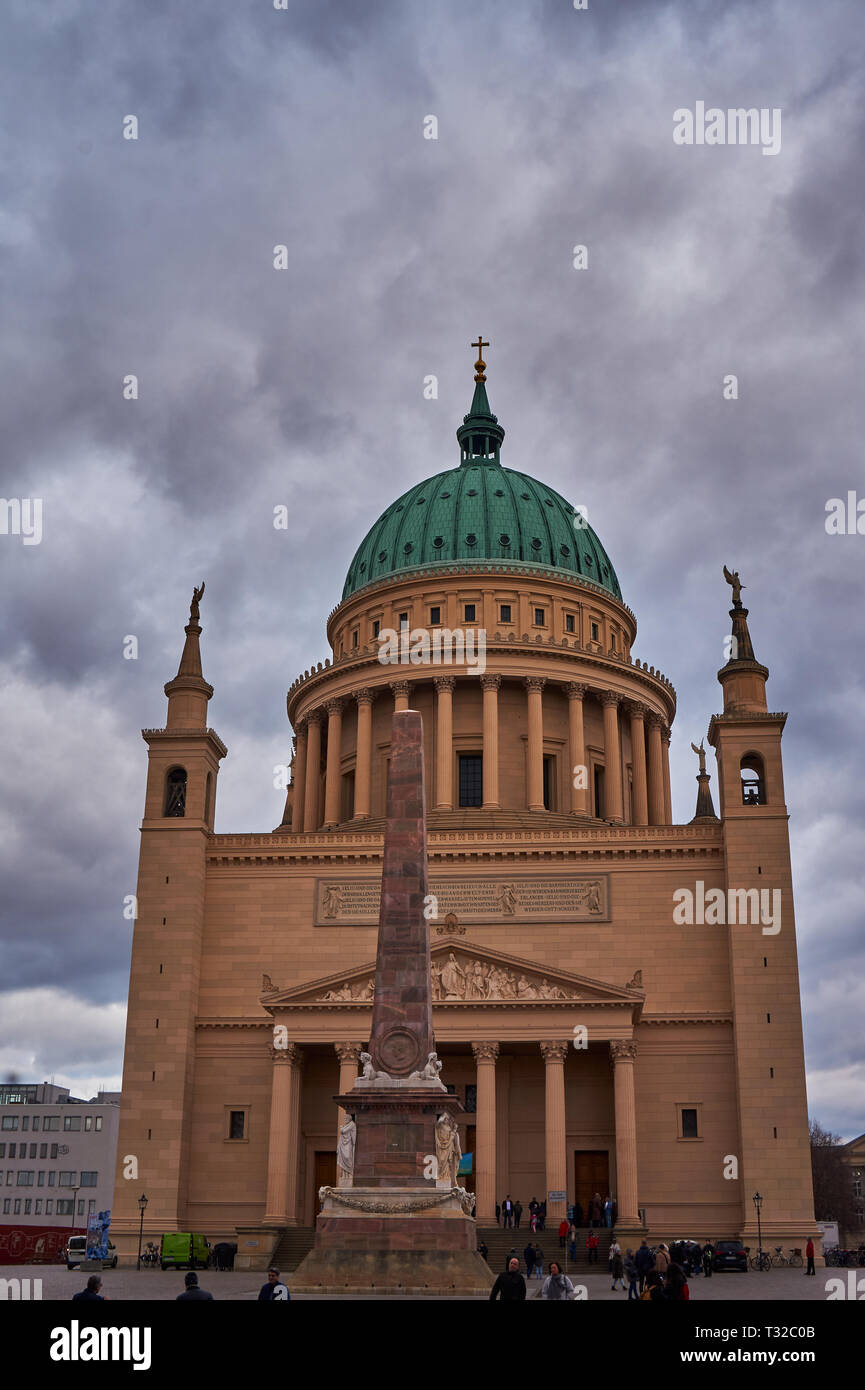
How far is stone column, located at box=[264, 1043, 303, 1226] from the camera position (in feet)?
177

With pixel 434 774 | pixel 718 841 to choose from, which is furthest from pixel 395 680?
pixel 718 841

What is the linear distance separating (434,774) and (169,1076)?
21.8 meters

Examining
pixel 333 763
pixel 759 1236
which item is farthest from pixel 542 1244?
pixel 333 763

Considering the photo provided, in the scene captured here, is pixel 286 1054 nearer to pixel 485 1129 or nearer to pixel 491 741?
pixel 485 1129

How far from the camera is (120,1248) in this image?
54.5 meters

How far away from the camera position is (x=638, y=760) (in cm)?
7744

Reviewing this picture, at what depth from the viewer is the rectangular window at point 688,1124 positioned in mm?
56625

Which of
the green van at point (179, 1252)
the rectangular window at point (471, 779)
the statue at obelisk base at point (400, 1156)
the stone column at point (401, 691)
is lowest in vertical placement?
the green van at point (179, 1252)

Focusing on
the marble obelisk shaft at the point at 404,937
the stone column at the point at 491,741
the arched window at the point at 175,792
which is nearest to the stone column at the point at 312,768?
the stone column at the point at 491,741

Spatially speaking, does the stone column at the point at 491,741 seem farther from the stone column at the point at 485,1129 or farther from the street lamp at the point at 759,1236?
the street lamp at the point at 759,1236

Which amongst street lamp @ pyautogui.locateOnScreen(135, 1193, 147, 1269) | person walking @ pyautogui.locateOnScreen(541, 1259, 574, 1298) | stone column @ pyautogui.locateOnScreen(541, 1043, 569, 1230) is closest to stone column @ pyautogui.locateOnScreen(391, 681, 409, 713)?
stone column @ pyautogui.locateOnScreen(541, 1043, 569, 1230)

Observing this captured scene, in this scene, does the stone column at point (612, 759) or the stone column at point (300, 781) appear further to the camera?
the stone column at point (300, 781)

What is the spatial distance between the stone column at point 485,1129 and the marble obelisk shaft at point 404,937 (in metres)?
24.0

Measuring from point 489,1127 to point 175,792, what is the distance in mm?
20271
